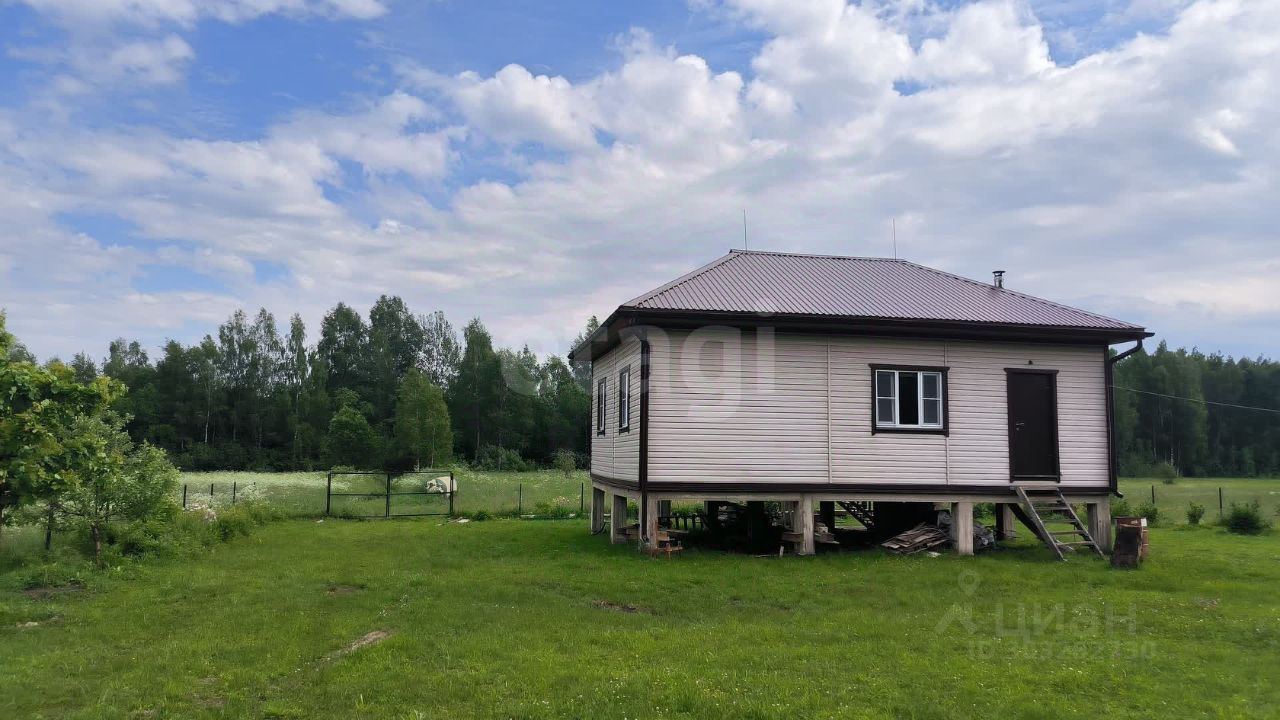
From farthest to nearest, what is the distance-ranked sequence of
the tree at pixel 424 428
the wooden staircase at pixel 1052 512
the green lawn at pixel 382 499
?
1. the tree at pixel 424 428
2. the green lawn at pixel 382 499
3. the wooden staircase at pixel 1052 512

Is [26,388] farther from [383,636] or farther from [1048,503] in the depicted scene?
[1048,503]

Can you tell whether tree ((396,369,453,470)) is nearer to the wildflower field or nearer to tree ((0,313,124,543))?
the wildflower field

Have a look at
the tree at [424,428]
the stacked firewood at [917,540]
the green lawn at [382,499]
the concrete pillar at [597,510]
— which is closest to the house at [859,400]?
the stacked firewood at [917,540]

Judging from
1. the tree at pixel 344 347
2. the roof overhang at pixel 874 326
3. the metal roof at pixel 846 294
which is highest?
the tree at pixel 344 347

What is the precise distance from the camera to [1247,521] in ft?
67.0

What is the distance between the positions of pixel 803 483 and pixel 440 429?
43501mm

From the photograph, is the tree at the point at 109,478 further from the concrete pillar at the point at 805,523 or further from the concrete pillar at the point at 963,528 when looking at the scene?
the concrete pillar at the point at 963,528

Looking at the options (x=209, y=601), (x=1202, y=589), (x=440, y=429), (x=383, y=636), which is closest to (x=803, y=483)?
(x=1202, y=589)

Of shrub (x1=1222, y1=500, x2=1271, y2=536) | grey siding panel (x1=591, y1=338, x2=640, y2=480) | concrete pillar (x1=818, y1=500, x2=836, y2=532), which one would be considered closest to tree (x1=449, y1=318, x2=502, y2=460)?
grey siding panel (x1=591, y1=338, x2=640, y2=480)

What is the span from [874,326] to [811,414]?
2.04 m

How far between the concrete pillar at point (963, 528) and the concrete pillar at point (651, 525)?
5908mm

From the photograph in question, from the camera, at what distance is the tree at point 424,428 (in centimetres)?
5491

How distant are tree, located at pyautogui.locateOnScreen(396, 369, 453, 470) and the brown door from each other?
4396 centimetres

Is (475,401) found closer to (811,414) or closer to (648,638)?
(811,414)
